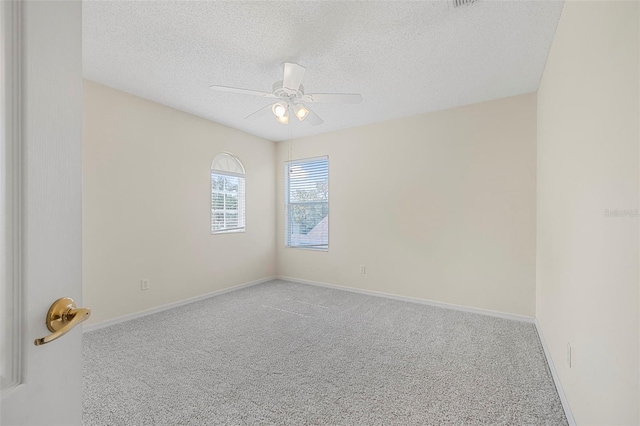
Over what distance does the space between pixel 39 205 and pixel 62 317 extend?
0.77ft

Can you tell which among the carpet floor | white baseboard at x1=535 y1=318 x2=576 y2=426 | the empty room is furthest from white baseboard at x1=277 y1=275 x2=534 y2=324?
white baseboard at x1=535 y1=318 x2=576 y2=426

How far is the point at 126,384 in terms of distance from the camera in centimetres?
196

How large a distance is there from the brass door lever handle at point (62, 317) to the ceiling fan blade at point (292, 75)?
2020 millimetres

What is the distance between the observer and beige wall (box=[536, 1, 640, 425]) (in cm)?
102

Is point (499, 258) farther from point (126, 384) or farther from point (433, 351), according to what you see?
point (126, 384)

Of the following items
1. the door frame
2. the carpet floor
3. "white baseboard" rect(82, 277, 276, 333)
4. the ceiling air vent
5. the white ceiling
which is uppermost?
the ceiling air vent

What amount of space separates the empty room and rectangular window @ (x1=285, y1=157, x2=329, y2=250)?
0.05 metres

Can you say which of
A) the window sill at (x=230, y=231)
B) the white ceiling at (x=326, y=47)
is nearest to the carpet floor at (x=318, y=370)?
the window sill at (x=230, y=231)

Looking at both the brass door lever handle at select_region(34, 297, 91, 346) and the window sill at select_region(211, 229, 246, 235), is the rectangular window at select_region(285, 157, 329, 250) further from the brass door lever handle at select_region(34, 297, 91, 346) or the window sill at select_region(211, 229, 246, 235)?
→ the brass door lever handle at select_region(34, 297, 91, 346)

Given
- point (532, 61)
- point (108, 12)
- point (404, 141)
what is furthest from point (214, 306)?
point (532, 61)

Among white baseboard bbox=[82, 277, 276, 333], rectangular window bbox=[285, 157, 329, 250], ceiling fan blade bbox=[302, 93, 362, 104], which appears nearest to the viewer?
ceiling fan blade bbox=[302, 93, 362, 104]

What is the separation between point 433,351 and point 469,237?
5.16 ft

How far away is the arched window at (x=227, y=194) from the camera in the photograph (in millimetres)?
4160

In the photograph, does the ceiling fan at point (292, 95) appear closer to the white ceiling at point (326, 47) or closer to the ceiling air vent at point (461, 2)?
the white ceiling at point (326, 47)
